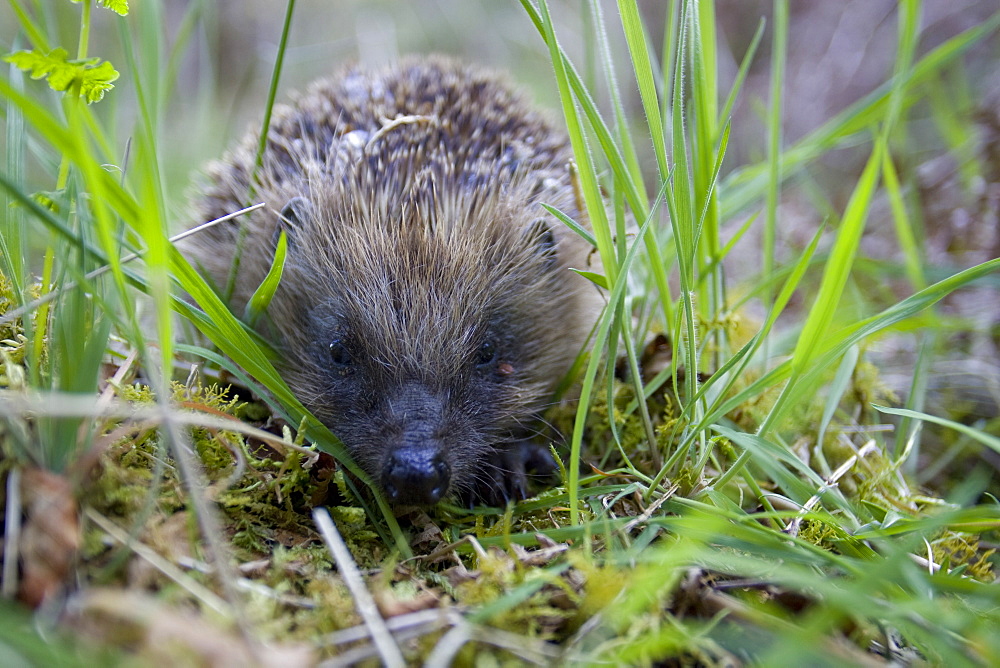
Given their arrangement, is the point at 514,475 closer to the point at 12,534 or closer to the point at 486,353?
the point at 486,353

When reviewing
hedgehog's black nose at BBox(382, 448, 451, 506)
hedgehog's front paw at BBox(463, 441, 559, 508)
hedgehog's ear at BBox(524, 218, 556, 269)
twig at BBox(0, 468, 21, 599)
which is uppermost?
hedgehog's ear at BBox(524, 218, 556, 269)

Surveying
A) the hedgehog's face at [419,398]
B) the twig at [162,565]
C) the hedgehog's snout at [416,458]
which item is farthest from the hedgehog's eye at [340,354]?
the twig at [162,565]

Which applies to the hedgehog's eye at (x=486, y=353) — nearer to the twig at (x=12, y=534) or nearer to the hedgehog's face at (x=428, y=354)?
the hedgehog's face at (x=428, y=354)

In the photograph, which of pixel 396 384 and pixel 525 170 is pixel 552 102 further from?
pixel 396 384

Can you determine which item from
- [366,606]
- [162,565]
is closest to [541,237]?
[366,606]

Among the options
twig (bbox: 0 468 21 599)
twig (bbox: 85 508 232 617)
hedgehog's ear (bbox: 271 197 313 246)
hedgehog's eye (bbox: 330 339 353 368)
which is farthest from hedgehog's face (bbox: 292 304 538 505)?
twig (bbox: 0 468 21 599)

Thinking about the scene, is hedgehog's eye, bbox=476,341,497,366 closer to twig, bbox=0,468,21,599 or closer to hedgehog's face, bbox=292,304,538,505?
hedgehog's face, bbox=292,304,538,505
